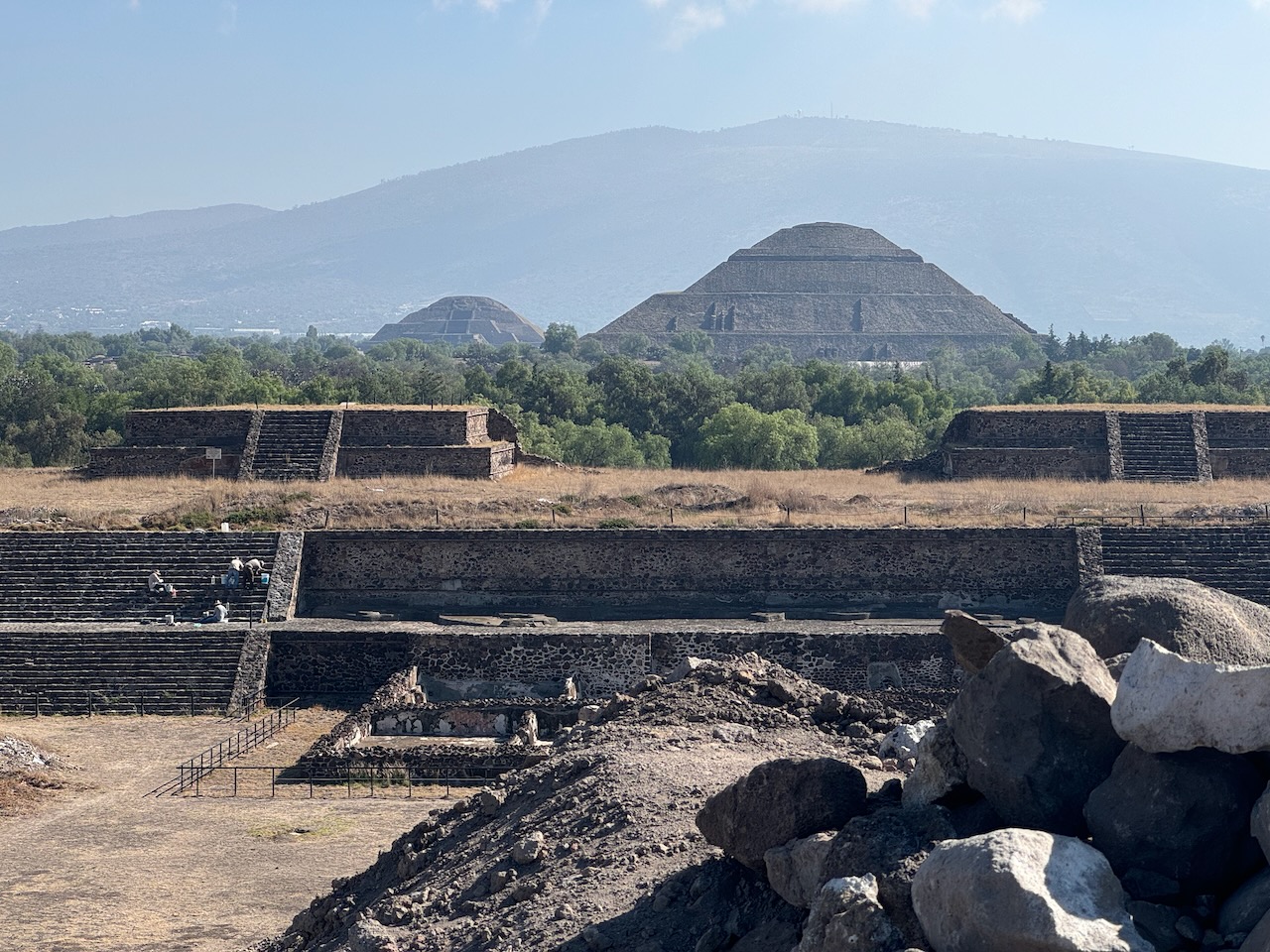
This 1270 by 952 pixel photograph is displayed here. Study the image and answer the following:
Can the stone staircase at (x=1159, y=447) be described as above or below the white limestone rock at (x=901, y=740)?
above

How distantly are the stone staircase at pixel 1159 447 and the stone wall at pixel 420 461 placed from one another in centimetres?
1332

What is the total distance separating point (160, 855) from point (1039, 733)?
1091 centimetres

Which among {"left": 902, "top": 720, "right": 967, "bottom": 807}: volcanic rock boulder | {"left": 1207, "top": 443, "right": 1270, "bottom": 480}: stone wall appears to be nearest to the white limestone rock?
{"left": 902, "top": 720, "right": 967, "bottom": 807}: volcanic rock boulder

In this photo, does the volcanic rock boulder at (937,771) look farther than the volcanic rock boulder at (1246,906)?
Yes

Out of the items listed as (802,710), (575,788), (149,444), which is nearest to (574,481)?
(149,444)

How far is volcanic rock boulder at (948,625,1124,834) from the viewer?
923 cm

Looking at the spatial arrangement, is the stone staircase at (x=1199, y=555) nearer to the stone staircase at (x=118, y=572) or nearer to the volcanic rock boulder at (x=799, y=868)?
the stone staircase at (x=118, y=572)

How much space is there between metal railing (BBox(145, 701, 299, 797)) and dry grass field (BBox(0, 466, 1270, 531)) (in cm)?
653

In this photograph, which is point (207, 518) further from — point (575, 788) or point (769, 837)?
point (769, 837)

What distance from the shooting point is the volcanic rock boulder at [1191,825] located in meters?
8.70

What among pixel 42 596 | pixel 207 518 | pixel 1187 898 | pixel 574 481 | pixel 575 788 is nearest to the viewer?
pixel 1187 898

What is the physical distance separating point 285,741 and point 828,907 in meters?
15.1

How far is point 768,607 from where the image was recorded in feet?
96.5

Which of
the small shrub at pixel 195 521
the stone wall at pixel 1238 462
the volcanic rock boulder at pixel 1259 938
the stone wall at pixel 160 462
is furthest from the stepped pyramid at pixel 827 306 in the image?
the volcanic rock boulder at pixel 1259 938
